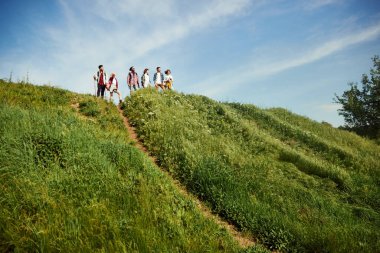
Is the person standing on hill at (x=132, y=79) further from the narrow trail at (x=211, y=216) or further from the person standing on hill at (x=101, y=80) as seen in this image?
the narrow trail at (x=211, y=216)

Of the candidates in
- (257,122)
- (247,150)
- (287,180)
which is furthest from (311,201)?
(257,122)

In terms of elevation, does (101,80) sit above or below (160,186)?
above

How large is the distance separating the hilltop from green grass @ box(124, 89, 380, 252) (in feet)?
0.16

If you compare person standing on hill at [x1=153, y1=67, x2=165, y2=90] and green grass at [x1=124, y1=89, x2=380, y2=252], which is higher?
person standing on hill at [x1=153, y1=67, x2=165, y2=90]

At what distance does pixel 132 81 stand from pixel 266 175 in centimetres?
1463

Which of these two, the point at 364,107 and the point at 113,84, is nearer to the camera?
the point at 113,84

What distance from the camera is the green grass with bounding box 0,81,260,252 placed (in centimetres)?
522

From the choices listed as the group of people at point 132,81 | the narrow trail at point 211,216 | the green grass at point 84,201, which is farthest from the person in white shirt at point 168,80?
the green grass at point 84,201

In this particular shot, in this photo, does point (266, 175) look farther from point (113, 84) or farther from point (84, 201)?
point (113, 84)

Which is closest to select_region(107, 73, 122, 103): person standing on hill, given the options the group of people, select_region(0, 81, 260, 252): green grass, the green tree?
the group of people

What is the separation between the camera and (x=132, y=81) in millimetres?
22844

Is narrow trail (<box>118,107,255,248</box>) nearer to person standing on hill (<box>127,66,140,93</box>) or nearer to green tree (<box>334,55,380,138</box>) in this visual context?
person standing on hill (<box>127,66,140,93</box>)

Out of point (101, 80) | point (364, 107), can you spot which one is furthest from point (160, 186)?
point (364, 107)

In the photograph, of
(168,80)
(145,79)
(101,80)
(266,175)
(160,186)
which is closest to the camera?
(160,186)
